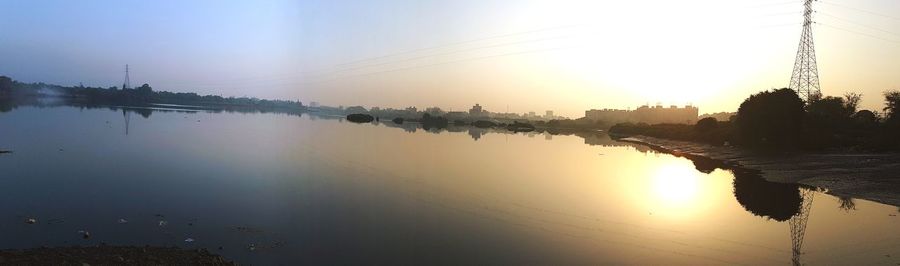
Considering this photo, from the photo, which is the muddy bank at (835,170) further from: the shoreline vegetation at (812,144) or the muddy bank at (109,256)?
the muddy bank at (109,256)

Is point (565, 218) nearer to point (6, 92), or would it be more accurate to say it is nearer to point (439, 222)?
point (439, 222)

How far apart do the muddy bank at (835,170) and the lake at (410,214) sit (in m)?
2.45

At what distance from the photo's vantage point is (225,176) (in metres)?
23.0

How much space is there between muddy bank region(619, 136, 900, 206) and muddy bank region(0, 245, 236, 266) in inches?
1032

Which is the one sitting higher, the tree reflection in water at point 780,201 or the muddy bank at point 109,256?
the muddy bank at point 109,256

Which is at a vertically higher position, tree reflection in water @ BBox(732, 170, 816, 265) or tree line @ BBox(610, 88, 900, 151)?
tree line @ BBox(610, 88, 900, 151)

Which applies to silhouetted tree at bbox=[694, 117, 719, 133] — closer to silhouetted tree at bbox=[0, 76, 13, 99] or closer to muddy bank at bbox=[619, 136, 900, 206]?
muddy bank at bbox=[619, 136, 900, 206]

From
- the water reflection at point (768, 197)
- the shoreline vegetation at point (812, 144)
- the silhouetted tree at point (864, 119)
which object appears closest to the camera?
the water reflection at point (768, 197)

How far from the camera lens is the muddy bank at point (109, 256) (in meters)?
8.88

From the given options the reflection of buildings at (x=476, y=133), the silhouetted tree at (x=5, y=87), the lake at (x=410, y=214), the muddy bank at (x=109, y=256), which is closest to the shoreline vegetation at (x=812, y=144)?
the lake at (x=410, y=214)

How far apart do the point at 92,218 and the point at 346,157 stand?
22.0 m

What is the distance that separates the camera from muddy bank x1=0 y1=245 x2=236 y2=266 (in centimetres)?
888

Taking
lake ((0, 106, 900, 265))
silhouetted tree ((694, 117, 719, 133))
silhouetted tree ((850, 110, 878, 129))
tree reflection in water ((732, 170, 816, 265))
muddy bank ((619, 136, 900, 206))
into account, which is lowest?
lake ((0, 106, 900, 265))

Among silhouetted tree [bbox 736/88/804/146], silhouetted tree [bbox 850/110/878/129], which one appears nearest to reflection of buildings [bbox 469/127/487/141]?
silhouetted tree [bbox 736/88/804/146]
